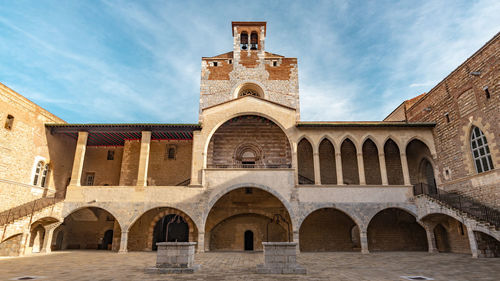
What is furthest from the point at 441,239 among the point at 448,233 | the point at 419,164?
the point at 419,164

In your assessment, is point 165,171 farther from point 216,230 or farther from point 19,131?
point 19,131

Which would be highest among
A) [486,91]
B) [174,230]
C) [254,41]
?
[254,41]

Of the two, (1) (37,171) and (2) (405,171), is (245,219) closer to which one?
(2) (405,171)

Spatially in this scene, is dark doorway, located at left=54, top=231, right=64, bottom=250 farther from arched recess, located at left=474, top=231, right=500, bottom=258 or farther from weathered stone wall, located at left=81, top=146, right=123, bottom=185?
arched recess, located at left=474, top=231, right=500, bottom=258

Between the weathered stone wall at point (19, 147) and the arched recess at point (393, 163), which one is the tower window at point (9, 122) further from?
the arched recess at point (393, 163)

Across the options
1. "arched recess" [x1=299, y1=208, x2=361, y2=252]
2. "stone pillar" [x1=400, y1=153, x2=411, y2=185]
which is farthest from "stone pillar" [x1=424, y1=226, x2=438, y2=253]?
"arched recess" [x1=299, y1=208, x2=361, y2=252]

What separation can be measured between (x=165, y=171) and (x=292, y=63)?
13117 millimetres

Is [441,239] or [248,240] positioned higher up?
[441,239]

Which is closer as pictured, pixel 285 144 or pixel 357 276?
pixel 357 276

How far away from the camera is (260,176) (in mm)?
17297

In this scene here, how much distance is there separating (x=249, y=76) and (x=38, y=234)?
1736 centimetres

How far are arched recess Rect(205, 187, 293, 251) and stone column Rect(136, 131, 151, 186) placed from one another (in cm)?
478

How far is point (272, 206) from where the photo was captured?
1919cm

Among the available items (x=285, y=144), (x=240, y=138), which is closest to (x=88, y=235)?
(x=240, y=138)
